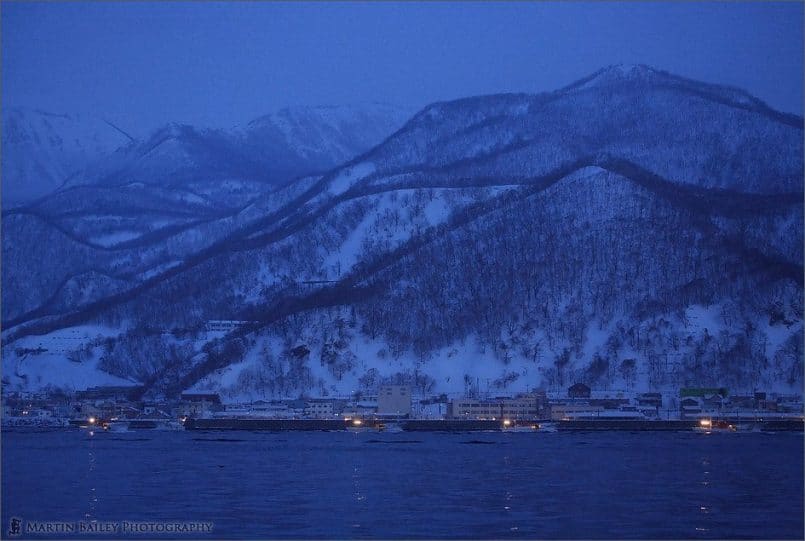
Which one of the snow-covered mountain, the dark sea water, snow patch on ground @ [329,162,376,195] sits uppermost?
snow patch on ground @ [329,162,376,195]

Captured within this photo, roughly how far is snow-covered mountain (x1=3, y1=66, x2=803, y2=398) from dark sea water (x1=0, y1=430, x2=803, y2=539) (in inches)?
1453

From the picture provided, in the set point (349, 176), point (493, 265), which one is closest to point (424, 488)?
point (493, 265)

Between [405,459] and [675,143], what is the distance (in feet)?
352

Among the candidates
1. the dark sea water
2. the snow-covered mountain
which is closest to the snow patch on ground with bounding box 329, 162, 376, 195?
the snow-covered mountain

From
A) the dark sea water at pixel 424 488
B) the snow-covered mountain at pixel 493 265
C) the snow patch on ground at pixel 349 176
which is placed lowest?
the dark sea water at pixel 424 488

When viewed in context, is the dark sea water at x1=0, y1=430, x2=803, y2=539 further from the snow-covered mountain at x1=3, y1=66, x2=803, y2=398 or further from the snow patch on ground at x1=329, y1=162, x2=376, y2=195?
the snow patch on ground at x1=329, y1=162, x2=376, y2=195

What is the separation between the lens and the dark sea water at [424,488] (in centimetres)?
3728

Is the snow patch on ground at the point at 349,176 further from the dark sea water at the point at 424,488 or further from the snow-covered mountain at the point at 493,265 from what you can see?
the dark sea water at the point at 424,488

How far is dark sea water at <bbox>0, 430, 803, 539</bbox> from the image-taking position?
1468 inches

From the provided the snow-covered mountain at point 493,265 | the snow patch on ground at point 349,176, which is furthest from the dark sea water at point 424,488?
the snow patch on ground at point 349,176

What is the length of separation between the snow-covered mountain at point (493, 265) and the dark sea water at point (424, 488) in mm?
36914

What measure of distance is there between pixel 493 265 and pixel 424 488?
85.9 m

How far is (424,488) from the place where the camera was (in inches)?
1881

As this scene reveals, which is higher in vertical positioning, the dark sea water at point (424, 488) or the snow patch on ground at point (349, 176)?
the snow patch on ground at point (349, 176)
